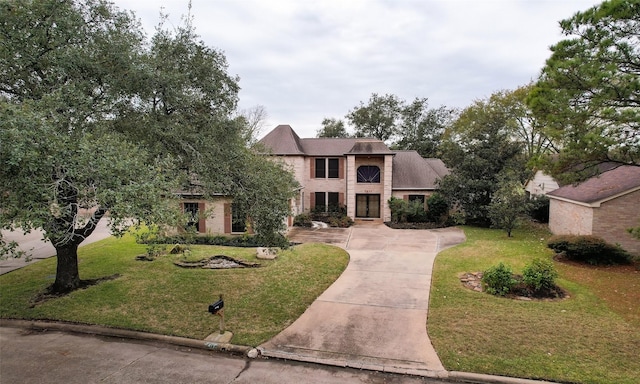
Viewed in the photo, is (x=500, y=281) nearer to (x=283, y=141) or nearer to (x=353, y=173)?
(x=353, y=173)

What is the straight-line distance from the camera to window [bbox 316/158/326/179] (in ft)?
84.2

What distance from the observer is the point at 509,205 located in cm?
1766

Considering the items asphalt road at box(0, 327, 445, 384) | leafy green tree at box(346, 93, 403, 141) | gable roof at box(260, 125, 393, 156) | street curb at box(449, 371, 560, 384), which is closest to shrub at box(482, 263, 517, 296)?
street curb at box(449, 371, 560, 384)

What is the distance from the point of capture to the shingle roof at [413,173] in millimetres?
24531

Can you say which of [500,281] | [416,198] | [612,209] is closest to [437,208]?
[416,198]

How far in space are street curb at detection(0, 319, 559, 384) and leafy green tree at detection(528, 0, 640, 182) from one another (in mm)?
6639

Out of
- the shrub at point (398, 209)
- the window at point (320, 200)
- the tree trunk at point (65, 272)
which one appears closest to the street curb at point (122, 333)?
the tree trunk at point (65, 272)

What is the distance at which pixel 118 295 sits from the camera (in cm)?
979

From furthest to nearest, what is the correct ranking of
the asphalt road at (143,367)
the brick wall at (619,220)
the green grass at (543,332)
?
the brick wall at (619,220)
the green grass at (543,332)
the asphalt road at (143,367)

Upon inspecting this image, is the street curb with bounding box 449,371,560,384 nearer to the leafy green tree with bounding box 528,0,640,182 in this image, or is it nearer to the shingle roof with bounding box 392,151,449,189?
the leafy green tree with bounding box 528,0,640,182

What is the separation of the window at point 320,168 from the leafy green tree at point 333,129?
1822 centimetres

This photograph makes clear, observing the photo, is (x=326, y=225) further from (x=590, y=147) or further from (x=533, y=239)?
(x=590, y=147)

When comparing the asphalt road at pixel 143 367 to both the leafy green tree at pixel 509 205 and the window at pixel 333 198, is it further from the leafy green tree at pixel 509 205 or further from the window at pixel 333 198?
the window at pixel 333 198

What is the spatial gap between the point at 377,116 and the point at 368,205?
64.7 ft
